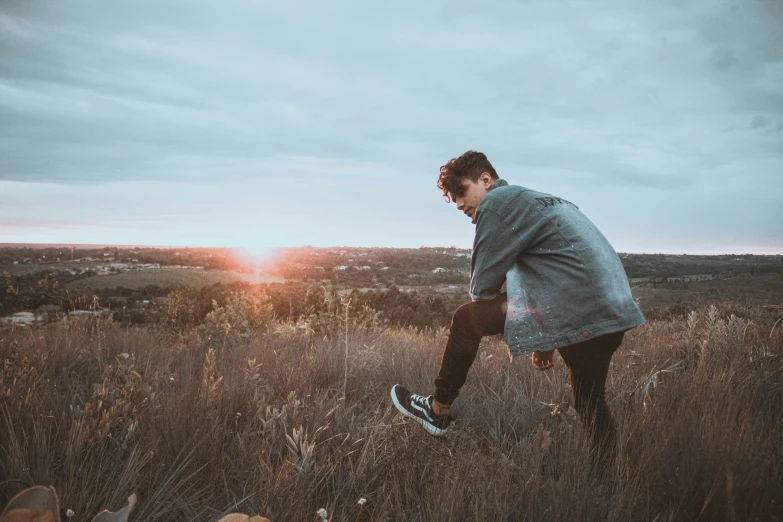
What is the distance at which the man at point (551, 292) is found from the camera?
196 centimetres

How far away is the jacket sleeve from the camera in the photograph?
204 cm

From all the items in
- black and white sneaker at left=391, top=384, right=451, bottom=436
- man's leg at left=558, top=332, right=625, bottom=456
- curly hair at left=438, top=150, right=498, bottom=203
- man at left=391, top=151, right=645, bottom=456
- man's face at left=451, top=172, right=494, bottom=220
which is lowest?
black and white sneaker at left=391, top=384, right=451, bottom=436

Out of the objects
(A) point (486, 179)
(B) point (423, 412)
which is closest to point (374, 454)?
(B) point (423, 412)

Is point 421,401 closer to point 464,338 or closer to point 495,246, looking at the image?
point 464,338

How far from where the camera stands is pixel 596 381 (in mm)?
1975

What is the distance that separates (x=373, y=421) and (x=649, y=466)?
145cm

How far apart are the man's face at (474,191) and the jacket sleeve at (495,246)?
1.09ft

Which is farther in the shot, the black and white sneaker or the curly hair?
the curly hair

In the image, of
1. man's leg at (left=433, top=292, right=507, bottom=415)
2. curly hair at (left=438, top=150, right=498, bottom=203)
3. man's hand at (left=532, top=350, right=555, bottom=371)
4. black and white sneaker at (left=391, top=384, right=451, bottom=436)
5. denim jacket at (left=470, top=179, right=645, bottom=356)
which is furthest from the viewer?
curly hair at (left=438, top=150, right=498, bottom=203)

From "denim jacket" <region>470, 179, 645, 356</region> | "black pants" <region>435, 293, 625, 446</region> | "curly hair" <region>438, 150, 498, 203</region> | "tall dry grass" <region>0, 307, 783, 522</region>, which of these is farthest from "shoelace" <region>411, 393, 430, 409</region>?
"curly hair" <region>438, 150, 498, 203</region>

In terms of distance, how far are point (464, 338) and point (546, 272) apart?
0.59 meters

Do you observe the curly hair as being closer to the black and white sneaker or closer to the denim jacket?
the denim jacket

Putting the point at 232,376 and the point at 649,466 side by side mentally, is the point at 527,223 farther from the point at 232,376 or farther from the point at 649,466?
the point at 232,376

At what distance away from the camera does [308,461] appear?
173cm
